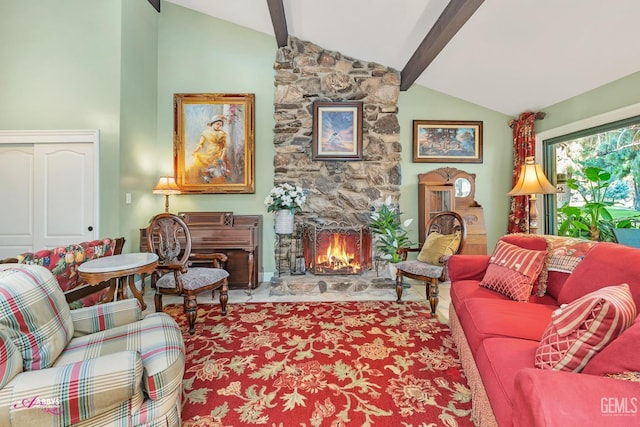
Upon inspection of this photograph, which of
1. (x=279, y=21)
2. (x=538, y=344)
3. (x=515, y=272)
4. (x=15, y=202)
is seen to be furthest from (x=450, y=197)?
(x=15, y=202)

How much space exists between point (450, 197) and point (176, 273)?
3.54 metres

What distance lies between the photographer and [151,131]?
3887mm

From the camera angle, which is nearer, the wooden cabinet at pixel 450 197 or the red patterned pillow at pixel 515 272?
the red patterned pillow at pixel 515 272

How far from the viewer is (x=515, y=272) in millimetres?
2035

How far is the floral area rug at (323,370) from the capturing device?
1517 millimetres

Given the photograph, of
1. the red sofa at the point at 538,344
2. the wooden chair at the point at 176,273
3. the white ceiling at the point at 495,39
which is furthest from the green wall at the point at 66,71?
the red sofa at the point at 538,344

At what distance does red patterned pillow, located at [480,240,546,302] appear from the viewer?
1973mm

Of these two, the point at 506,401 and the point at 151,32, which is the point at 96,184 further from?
the point at 506,401

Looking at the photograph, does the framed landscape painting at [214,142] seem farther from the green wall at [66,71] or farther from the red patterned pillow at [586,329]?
the red patterned pillow at [586,329]

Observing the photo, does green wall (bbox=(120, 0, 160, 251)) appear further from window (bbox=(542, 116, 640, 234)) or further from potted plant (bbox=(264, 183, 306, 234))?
window (bbox=(542, 116, 640, 234))

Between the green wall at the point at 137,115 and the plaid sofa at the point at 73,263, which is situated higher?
the green wall at the point at 137,115

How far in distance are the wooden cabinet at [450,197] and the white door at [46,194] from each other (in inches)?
168

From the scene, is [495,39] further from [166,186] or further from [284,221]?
[166,186]

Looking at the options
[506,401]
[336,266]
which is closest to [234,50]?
[336,266]
